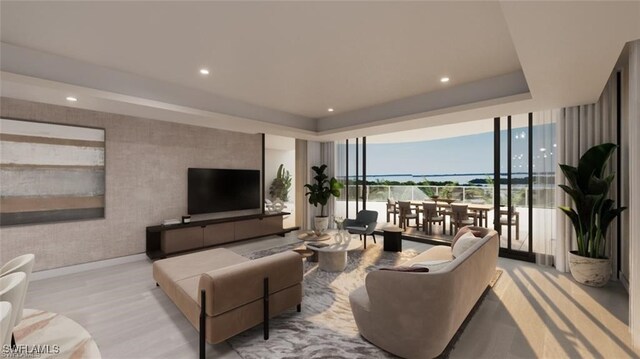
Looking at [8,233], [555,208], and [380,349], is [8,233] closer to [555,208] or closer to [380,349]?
[380,349]

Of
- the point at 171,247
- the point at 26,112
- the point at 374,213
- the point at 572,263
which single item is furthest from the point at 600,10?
the point at 26,112

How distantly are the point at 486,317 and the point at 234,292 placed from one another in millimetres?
2543

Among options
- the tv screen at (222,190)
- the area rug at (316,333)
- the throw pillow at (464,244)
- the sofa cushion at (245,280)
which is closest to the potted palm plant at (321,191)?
the tv screen at (222,190)

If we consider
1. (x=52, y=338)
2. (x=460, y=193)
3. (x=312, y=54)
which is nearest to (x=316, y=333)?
(x=52, y=338)

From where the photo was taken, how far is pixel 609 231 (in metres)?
3.48

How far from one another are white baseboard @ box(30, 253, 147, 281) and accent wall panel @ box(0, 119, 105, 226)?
2.38 ft

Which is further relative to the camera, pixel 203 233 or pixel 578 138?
pixel 203 233

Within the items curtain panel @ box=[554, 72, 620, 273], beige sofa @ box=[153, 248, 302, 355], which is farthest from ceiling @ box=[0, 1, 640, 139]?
beige sofa @ box=[153, 248, 302, 355]

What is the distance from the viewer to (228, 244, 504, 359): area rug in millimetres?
2078

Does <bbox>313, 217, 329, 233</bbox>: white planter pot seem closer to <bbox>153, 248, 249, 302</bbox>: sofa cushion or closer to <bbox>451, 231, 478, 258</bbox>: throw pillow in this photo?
<bbox>153, 248, 249, 302</bbox>: sofa cushion

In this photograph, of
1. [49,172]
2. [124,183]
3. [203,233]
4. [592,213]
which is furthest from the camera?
Result: [203,233]

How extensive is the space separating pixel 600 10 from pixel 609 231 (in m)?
3.41

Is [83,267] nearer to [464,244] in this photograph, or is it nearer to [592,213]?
[464,244]

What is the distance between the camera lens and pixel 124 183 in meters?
4.27
